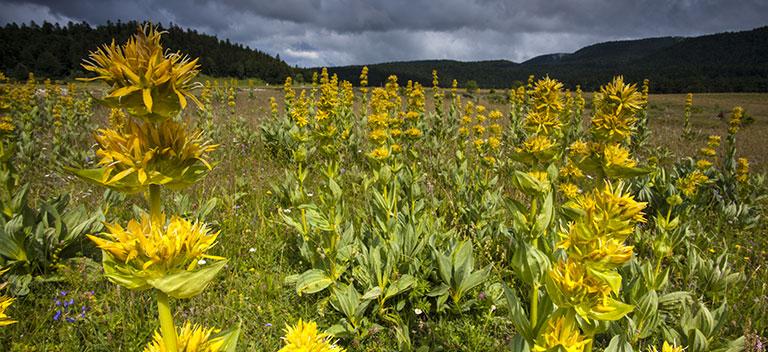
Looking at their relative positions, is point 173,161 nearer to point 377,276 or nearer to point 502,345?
point 377,276

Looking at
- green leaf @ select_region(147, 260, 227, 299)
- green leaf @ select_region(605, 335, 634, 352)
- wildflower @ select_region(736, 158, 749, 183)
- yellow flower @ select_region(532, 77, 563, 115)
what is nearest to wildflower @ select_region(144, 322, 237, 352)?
green leaf @ select_region(147, 260, 227, 299)

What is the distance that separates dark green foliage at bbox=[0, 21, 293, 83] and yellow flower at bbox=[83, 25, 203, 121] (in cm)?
6647

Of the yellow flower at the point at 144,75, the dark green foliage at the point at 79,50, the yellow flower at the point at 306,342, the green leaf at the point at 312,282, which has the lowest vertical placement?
the green leaf at the point at 312,282

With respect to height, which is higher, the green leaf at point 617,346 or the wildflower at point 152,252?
the wildflower at point 152,252

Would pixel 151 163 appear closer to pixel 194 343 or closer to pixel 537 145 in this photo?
pixel 194 343

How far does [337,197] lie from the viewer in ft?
12.3

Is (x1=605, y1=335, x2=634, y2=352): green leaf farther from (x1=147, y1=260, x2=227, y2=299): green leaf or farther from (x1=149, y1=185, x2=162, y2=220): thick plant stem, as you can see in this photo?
(x1=149, y1=185, x2=162, y2=220): thick plant stem

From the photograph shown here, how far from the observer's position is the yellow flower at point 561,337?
59.6 inches

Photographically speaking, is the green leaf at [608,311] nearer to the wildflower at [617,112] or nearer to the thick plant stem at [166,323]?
the wildflower at [617,112]

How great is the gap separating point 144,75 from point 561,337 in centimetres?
176

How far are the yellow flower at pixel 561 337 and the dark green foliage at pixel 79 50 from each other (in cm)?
6693

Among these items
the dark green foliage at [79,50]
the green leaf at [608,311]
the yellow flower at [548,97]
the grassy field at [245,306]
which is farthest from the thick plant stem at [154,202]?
the dark green foliage at [79,50]

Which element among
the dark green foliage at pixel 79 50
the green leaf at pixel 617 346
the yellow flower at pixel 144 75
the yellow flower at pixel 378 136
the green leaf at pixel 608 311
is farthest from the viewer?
the dark green foliage at pixel 79 50

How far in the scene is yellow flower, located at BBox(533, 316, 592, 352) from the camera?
151 cm
